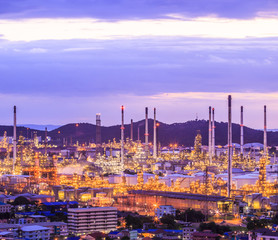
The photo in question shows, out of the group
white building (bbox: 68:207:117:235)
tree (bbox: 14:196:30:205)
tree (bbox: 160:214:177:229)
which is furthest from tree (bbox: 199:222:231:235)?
tree (bbox: 14:196:30:205)

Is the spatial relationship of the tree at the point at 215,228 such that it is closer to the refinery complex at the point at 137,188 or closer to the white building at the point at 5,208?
the refinery complex at the point at 137,188

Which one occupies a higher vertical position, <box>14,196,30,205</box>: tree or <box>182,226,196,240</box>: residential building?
<box>14,196,30,205</box>: tree

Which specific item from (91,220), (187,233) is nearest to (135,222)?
(91,220)

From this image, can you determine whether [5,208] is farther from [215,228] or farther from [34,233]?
[215,228]

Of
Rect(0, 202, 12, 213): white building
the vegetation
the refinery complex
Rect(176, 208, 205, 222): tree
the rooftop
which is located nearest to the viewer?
the vegetation

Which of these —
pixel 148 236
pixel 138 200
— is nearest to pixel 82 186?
pixel 138 200

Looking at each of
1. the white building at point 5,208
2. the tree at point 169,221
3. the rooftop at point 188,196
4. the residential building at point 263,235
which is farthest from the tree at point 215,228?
the white building at point 5,208

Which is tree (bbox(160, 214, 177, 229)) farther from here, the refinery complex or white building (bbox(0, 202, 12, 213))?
white building (bbox(0, 202, 12, 213))
